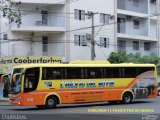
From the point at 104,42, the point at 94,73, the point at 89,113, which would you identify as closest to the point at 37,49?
the point at 104,42

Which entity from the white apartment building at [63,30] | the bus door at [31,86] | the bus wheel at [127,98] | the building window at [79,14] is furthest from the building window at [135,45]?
the bus door at [31,86]

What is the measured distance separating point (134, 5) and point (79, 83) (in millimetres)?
27515

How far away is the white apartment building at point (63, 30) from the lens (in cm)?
4544

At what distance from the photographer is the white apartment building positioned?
45.4 meters

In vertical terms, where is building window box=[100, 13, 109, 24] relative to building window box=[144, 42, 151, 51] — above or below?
above

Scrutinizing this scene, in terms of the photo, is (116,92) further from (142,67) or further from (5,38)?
(5,38)

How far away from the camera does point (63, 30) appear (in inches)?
1780

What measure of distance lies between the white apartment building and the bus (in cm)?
1481

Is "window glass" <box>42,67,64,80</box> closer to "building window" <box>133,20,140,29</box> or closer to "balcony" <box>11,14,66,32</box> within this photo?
"balcony" <box>11,14,66,32</box>

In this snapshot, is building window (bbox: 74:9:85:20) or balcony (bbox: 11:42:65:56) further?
building window (bbox: 74:9:85:20)

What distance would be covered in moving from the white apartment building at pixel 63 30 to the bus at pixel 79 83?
14.8 metres

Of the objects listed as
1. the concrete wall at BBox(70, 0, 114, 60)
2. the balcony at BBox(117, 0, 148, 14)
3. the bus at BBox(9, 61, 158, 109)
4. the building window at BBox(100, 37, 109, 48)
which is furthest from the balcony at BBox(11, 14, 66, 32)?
the bus at BBox(9, 61, 158, 109)

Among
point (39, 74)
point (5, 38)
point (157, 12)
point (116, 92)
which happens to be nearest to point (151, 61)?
point (157, 12)

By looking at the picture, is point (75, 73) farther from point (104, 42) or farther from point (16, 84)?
point (104, 42)
